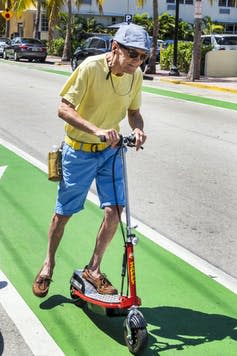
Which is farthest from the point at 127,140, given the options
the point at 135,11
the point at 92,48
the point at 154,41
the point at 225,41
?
the point at 135,11

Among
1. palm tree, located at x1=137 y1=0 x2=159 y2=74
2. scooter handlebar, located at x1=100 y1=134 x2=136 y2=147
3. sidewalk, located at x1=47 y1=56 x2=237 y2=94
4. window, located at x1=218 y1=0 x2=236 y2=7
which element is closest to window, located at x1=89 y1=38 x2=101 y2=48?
palm tree, located at x1=137 y1=0 x2=159 y2=74

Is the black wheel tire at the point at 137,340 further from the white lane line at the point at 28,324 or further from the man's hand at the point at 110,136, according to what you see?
the man's hand at the point at 110,136

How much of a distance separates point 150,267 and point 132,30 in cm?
225

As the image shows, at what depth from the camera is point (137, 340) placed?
3762 mm

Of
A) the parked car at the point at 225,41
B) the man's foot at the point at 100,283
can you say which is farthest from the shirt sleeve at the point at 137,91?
the parked car at the point at 225,41

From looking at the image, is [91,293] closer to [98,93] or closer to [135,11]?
[98,93]

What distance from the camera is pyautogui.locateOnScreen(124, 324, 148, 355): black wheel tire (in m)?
3.73

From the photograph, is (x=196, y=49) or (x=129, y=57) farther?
(x=196, y=49)

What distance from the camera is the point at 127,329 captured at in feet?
12.6

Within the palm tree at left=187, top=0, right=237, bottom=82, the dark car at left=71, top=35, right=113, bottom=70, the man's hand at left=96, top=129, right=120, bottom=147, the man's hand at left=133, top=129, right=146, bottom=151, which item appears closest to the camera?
the man's hand at left=96, top=129, right=120, bottom=147

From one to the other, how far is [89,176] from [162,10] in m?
57.1

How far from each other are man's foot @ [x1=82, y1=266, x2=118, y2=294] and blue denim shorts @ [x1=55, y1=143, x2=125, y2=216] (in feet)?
1.46

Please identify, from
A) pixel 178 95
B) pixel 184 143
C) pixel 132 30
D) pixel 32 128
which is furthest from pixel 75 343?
Result: pixel 178 95

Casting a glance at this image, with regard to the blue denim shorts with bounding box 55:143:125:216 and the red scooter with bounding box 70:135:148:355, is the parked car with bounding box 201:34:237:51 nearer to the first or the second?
the blue denim shorts with bounding box 55:143:125:216
